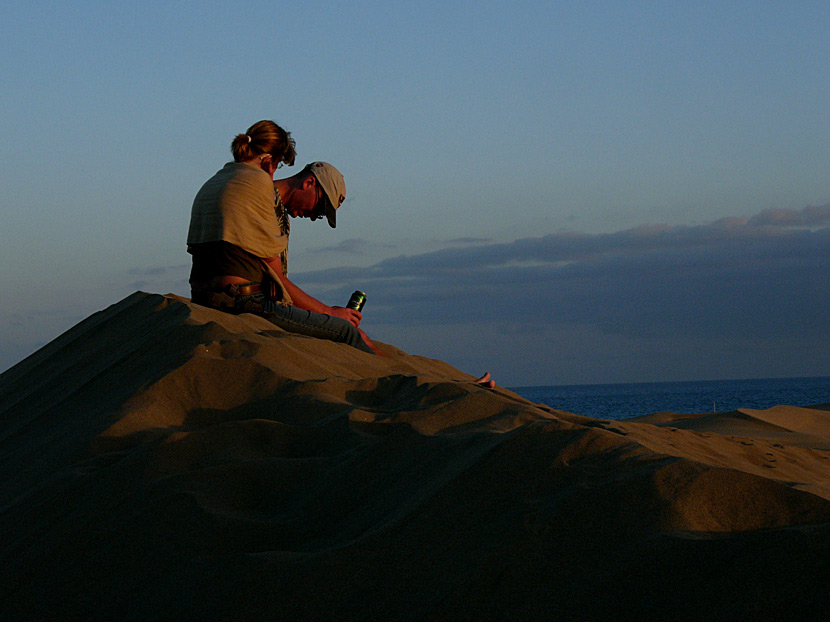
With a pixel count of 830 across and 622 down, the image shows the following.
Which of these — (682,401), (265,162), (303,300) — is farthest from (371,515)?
(682,401)

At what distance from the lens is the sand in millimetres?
1545

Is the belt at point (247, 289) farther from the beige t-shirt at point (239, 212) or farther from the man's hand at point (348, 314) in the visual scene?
the man's hand at point (348, 314)

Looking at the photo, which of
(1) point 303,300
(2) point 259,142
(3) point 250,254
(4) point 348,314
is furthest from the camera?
(4) point 348,314

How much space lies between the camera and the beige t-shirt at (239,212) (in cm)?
443

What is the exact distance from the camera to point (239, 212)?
4.45 metres

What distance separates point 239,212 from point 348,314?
100cm

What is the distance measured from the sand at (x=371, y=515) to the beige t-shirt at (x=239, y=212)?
1.34 metres

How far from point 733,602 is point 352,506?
102cm

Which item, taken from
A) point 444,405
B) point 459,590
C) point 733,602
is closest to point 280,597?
point 459,590

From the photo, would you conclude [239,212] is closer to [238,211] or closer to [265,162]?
[238,211]

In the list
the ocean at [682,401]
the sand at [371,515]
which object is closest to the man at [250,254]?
the sand at [371,515]

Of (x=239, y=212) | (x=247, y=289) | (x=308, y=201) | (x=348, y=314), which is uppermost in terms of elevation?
(x=308, y=201)

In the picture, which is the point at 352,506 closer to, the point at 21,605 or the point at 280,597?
the point at 280,597

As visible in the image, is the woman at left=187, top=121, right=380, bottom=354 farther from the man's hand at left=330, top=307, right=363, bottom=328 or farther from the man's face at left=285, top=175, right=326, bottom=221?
the man's face at left=285, top=175, right=326, bottom=221
